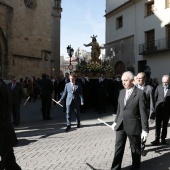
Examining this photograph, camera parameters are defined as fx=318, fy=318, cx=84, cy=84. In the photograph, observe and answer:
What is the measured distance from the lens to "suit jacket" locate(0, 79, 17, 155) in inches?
169

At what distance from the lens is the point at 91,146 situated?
7.66 meters

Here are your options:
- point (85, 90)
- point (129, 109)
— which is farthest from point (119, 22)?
point (129, 109)

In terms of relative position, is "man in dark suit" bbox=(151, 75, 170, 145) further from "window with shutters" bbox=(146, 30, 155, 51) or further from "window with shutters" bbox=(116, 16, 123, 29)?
"window with shutters" bbox=(116, 16, 123, 29)

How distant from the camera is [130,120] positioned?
17.8 ft

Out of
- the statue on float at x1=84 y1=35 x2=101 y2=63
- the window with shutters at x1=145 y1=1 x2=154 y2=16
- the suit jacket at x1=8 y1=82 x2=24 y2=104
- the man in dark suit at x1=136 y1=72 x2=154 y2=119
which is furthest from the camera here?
the window with shutters at x1=145 y1=1 x2=154 y2=16

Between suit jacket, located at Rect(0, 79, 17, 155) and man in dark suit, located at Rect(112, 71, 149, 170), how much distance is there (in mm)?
1837

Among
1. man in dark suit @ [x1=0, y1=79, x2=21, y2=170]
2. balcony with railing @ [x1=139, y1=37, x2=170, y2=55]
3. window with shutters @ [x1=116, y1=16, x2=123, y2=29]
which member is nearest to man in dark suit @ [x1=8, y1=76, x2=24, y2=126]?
man in dark suit @ [x1=0, y1=79, x2=21, y2=170]

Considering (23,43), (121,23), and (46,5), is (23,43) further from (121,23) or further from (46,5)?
(121,23)

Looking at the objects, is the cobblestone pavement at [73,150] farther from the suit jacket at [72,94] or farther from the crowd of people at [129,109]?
the suit jacket at [72,94]

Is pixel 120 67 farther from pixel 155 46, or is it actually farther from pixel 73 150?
pixel 73 150

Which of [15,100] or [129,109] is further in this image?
[15,100]

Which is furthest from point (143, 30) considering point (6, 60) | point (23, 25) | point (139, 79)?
point (139, 79)

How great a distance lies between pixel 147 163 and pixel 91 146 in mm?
1791

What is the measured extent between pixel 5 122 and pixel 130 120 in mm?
2132
